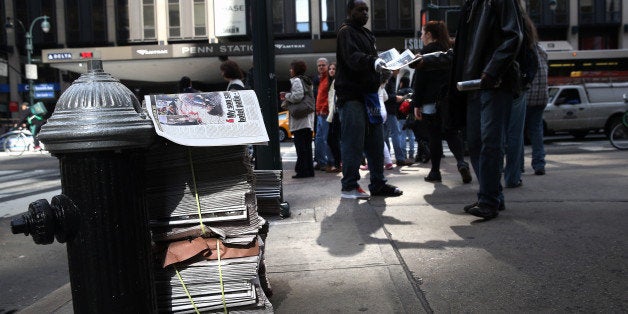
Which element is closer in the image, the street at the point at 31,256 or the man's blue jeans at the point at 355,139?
the street at the point at 31,256

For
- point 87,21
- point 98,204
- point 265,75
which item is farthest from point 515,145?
point 87,21

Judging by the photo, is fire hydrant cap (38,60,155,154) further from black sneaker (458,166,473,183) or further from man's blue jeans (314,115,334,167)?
man's blue jeans (314,115,334,167)

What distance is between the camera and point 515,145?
6.48m

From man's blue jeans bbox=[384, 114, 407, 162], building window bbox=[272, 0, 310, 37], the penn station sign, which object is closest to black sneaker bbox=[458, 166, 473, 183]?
man's blue jeans bbox=[384, 114, 407, 162]

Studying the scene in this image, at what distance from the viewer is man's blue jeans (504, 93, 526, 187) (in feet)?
20.8

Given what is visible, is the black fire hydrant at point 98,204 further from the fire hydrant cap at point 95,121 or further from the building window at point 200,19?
the building window at point 200,19

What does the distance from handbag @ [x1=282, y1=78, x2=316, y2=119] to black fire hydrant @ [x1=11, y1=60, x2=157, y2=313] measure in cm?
601

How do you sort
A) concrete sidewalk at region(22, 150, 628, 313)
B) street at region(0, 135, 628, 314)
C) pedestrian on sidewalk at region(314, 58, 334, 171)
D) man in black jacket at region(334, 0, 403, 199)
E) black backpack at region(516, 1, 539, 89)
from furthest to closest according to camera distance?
pedestrian on sidewalk at region(314, 58, 334, 171), man in black jacket at region(334, 0, 403, 199), black backpack at region(516, 1, 539, 89), street at region(0, 135, 628, 314), concrete sidewalk at region(22, 150, 628, 313)

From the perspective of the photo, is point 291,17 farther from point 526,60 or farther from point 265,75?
point 526,60

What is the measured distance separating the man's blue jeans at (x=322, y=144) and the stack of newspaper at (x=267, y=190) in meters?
5.64

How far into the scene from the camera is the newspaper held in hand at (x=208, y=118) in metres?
2.35

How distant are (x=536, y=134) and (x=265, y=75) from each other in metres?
4.47

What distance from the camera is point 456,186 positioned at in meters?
6.61

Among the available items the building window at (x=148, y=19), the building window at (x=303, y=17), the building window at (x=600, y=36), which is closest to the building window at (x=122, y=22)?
the building window at (x=148, y=19)
